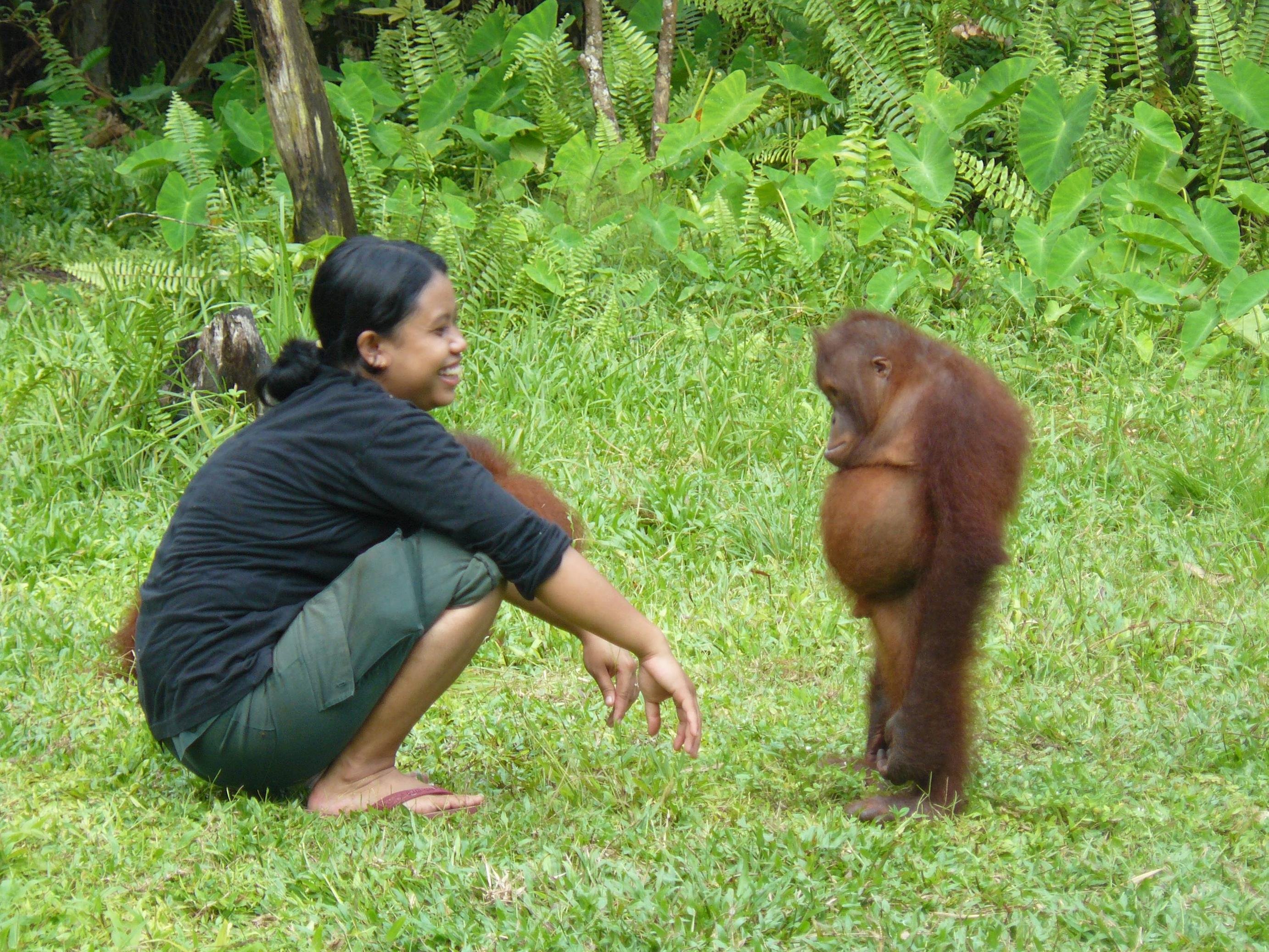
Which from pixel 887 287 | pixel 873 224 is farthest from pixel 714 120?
pixel 887 287

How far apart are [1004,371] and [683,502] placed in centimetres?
198

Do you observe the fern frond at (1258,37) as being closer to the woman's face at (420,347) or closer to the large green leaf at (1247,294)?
the large green leaf at (1247,294)

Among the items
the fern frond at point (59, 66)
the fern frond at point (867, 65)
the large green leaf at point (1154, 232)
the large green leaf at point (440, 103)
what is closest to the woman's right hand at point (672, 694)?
the large green leaf at point (1154, 232)

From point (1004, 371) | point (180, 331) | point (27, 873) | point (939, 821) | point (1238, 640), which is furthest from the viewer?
point (1004, 371)

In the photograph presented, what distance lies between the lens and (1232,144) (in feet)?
24.5

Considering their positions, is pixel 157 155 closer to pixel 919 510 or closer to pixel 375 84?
pixel 375 84

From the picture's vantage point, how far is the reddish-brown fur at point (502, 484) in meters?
3.57

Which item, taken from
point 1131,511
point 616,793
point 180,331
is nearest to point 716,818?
point 616,793

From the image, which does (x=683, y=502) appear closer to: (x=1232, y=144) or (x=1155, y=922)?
(x=1155, y=922)

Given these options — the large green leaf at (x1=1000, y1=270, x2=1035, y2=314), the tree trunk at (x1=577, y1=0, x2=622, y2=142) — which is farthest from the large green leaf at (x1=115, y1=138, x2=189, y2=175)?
the large green leaf at (x1=1000, y1=270, x2=1035, y2=314)

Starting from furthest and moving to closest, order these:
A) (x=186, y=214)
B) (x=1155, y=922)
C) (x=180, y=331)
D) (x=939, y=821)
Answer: (x=186, y=214)
(x=180, y=331)
(x=939, y=821)
(x=1155, y=922)

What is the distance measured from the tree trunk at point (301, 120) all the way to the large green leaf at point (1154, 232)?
3696 millimetres

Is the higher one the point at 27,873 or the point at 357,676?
the point at 357,676

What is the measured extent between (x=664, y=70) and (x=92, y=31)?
15.2ft
